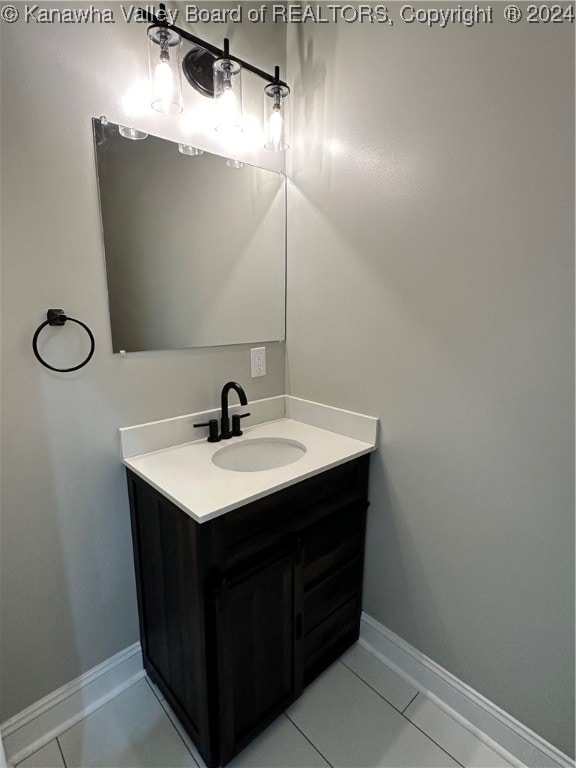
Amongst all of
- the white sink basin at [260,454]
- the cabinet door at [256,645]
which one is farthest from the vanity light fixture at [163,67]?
the cabinet door at [256,645]

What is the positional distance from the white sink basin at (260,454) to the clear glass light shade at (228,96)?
114 centimetres

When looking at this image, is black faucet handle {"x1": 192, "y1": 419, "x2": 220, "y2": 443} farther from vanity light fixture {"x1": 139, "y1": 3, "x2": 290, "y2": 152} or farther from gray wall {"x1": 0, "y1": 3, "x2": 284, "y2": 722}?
vanity light fixture {"x1": 139, "y1": 3, "x2": 290, "y2": 152}

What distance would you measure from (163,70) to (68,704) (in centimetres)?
207

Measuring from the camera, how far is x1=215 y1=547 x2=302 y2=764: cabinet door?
3.60ft

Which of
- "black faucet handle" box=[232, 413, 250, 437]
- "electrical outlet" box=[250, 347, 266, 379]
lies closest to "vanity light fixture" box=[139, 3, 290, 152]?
"electrical outlet" box=[250, 347, 266, 379]

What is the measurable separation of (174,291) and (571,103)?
124 centimetres

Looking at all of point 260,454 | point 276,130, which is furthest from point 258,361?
point 276,130

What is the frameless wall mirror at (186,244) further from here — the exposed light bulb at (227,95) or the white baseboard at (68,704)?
the white baseboard at (68,704)

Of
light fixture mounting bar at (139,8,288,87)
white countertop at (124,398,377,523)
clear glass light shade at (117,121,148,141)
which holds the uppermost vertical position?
light fixture mounting bar at (139,8,288,87)

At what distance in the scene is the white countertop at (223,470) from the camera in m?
1.05

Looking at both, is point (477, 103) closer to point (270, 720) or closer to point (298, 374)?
point (298, 374)

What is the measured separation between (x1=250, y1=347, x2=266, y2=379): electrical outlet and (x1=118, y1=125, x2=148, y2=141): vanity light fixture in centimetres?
83

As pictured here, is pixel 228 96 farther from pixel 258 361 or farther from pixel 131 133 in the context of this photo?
pixel 258 361

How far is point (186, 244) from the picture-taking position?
1.43 m
